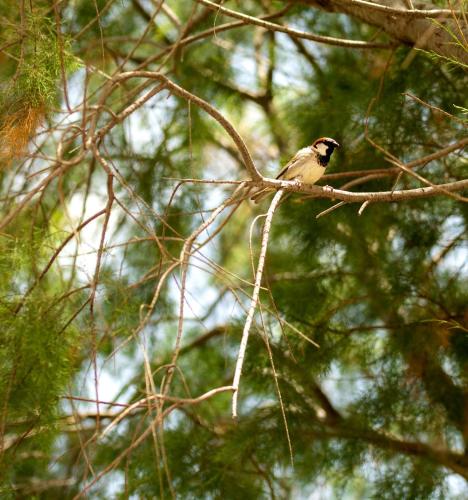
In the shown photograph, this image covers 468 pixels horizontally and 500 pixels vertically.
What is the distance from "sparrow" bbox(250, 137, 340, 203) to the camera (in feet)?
8.63

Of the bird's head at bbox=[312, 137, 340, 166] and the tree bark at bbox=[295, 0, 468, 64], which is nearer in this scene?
the tree bark at bbox=[295, 0, 468, 64]

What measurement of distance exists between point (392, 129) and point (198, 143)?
126 centimetres

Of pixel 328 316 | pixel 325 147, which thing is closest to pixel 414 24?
pixel 325 147

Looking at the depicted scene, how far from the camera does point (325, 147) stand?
2.67 metres

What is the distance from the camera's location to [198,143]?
3.63 m

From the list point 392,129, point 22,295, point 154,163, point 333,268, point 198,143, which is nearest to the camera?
point 22,295

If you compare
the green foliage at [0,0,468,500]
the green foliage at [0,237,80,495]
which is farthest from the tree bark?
the green foliage at [0,237,80,495]

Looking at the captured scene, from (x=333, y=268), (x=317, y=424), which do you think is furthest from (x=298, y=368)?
(x=333, y=268)

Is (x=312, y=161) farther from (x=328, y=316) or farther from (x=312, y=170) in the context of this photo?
(x=328, y=316)

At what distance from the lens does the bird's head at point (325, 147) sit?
8.70 feet

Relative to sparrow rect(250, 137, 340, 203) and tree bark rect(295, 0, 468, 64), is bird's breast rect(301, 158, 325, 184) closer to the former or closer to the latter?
sparrow rect(250, 137, 340, 203)

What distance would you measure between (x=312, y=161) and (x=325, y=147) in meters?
0.07

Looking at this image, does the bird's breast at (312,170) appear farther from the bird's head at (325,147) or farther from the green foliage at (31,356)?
the green foliage at (31,356)

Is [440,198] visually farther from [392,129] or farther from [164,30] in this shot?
[164,30]
